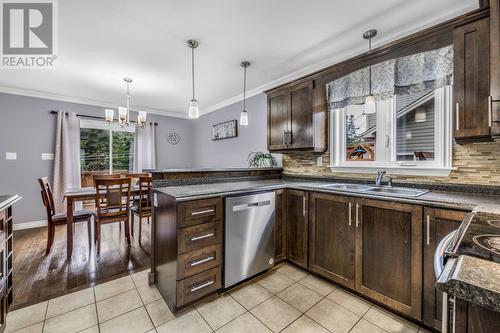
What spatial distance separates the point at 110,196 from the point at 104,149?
2463 millimetres

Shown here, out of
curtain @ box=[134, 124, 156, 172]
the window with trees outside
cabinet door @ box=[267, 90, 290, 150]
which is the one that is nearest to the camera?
cabinet door @ box=[267, 90, 290, 150]

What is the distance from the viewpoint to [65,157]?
4.01 metres

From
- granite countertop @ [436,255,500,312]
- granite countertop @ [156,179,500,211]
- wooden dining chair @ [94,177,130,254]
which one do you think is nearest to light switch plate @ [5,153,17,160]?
wooden dining chair @ [94,177,130,254]

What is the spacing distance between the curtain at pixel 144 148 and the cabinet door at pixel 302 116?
11.8 ft

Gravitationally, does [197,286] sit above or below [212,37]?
below

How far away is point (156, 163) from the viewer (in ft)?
17.2

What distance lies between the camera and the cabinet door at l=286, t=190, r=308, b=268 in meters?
2.25

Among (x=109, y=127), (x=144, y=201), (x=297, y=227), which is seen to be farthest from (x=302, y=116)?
(x=109, y=127)

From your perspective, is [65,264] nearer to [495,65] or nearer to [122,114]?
[122,114]

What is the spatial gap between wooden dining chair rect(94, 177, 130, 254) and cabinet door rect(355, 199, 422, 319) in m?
2.64

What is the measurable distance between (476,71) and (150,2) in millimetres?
2484

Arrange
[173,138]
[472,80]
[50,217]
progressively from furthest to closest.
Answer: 1. [173,138]
2. [50,217]
3. [472,80]

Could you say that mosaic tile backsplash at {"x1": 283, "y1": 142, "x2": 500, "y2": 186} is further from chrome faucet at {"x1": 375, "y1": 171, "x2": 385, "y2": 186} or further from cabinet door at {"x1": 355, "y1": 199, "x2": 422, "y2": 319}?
cabinet door at {"x1": 355, "y1": 199, "x2": 422, "y2": 319}

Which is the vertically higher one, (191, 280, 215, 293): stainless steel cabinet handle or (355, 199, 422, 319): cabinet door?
(355, 199, 422, 319): cabinet door
